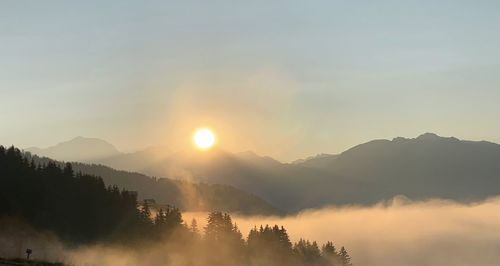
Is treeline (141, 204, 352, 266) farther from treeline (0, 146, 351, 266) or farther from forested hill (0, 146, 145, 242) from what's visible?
forested hill (0, 146, 145, 242)

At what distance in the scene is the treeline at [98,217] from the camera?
101 meters

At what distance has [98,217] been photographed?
111062mm

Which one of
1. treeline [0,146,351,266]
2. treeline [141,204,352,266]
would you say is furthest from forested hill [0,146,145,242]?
treeline [141,204,352,266]

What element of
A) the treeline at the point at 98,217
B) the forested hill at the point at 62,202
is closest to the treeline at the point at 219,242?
the treeline at the point at 98,217

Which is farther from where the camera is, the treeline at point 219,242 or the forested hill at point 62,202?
the treeline at point 219,242

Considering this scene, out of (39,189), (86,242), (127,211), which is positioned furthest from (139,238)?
(39,189)

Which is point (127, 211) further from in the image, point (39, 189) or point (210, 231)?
Result: point (210, 231)

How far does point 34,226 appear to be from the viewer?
9762cm

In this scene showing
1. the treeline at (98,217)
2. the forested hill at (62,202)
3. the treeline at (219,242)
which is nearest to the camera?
the forested hill at (62,202)

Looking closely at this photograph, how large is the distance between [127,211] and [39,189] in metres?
20.1

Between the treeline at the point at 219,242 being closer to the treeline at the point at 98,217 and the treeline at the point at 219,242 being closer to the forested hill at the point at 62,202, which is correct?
the treeline at the point at 98,217

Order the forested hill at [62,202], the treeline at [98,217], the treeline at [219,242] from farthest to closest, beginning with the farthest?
the treeline at [219,242], the treeline at [98,217], the forested hill at [62,202]

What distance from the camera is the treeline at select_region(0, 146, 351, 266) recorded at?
10112 cm

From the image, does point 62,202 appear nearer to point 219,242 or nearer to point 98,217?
point 98,217
